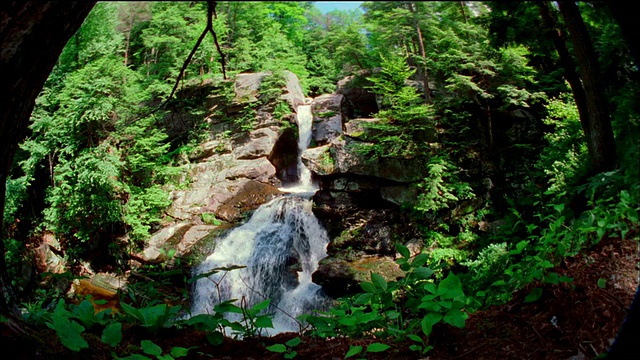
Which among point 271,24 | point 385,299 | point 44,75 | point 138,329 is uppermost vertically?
point 271,24

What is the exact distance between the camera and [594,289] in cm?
182

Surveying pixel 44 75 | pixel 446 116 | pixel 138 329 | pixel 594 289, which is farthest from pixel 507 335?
pixel 446 116

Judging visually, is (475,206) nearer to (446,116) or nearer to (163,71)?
(446,116)

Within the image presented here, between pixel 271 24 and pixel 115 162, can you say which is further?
pixel 271 24

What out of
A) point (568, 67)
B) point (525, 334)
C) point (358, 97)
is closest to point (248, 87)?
point (358, 97)

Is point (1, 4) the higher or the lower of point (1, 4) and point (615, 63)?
the lower

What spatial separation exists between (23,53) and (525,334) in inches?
108

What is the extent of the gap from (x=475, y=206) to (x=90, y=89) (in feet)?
46.0

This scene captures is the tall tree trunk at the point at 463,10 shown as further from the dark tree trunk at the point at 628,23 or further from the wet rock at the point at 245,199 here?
the dark tree trunk at the point at 628,23

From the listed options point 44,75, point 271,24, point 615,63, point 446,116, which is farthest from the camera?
point 271,24

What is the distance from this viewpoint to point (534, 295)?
2070 millimetres

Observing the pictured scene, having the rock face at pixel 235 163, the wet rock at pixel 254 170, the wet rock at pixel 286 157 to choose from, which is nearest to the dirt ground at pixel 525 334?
the rock face at pixel 235 163

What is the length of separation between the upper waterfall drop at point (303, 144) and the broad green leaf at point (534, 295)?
43.7ft

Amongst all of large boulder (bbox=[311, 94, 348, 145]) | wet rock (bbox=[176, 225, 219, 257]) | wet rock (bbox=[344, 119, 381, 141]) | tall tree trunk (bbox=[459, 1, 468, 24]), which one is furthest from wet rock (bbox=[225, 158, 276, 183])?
tall tree trunk (bbox=[459, 1, 468, 24])
